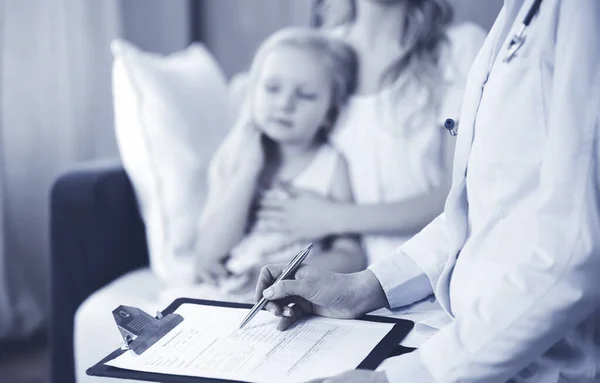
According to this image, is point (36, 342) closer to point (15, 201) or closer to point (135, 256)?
point (15, 201)

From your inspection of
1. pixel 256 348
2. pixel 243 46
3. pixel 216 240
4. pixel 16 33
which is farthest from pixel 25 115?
pixel 256 348

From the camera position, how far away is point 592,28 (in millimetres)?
583

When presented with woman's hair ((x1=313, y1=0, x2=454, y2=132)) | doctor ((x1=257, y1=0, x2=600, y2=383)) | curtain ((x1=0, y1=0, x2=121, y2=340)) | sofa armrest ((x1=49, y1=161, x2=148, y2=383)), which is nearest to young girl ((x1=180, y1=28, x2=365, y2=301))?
woman's hair ((x1=313, y1=0, x2=454, y2=132))

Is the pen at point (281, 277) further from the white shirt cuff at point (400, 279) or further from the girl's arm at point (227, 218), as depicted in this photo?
the girl's arm at point (227, 218)

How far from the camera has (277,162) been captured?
1.37 metres

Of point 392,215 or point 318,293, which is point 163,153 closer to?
point 392,215

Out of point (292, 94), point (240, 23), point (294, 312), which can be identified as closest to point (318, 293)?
point (294, 312)

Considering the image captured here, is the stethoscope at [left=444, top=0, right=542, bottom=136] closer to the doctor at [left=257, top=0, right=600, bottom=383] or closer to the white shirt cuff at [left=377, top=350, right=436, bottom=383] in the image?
the doctor at [left=257, top=0, right=600, bottom=383]

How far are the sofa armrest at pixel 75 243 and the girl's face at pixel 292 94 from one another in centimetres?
35

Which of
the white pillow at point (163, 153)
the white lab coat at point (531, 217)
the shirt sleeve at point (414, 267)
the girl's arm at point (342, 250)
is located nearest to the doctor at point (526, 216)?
the white lab coat at point (531, 217)

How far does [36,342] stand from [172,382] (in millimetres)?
1568

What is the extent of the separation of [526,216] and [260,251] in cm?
76

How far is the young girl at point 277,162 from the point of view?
1.30 m

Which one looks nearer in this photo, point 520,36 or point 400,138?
point 520,36
